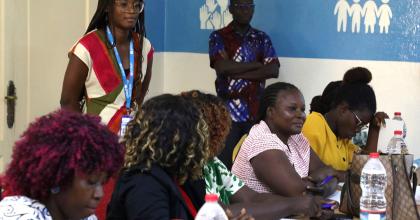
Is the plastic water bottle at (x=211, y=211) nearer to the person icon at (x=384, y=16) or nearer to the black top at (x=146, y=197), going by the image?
the black top at (x=146, y=197)

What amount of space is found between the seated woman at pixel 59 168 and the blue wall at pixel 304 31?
13.3 ft

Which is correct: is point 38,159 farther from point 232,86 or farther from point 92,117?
point 232,86

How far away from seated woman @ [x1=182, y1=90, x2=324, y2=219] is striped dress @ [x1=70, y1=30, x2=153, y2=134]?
800mm

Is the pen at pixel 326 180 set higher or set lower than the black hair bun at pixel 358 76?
lower

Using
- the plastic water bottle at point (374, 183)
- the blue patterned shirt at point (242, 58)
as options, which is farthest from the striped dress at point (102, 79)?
the blue patterned shirt at point (242, 58)

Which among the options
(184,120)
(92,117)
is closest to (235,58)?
(184,120)

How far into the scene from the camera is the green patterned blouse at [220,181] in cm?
316

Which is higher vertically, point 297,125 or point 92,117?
point 92,117

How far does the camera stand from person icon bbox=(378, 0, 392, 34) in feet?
18.9

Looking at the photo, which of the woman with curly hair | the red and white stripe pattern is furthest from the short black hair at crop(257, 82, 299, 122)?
the woman with curly hair

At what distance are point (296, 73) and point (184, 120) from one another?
372 cm

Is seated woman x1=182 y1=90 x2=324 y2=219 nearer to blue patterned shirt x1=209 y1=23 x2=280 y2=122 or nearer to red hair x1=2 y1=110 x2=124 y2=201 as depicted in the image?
red hair x1=2 y1=110 x2=124 y2=201

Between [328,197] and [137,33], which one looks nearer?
[328,197]

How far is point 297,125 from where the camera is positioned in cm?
385
